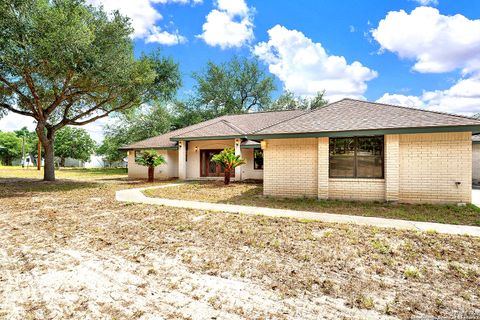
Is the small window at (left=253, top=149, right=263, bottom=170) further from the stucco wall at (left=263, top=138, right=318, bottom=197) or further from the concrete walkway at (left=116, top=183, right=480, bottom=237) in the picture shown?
the concrete walkway at (left=116, top=183, right=480, bottom=237)

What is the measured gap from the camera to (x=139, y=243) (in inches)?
208

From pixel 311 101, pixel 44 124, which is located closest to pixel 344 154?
pixel 44 124

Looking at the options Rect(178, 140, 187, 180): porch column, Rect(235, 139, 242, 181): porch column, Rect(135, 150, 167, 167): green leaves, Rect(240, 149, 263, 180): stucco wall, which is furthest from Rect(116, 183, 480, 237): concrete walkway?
Rect(178, 140, 187, 180): porch column

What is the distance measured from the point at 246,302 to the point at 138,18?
62.1 feet

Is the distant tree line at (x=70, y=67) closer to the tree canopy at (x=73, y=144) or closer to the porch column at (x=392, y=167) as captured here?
the porch column at (x=392, y=167)

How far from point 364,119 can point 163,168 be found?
1496cm

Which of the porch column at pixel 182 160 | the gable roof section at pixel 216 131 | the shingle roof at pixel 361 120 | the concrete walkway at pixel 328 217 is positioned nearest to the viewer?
the concrete walkway at pixel 328 217

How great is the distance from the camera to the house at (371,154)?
29.8 ft

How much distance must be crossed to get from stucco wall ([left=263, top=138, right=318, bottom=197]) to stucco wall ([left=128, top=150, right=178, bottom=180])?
11712 millimetres

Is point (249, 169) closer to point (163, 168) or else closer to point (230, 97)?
point (163, 168)

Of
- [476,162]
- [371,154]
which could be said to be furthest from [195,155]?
[476,162]

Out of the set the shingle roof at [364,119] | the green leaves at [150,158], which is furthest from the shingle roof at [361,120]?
the green leaves at [150,158]

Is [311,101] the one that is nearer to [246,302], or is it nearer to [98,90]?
[98,90]

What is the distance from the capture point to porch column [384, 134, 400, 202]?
31.0 feet
